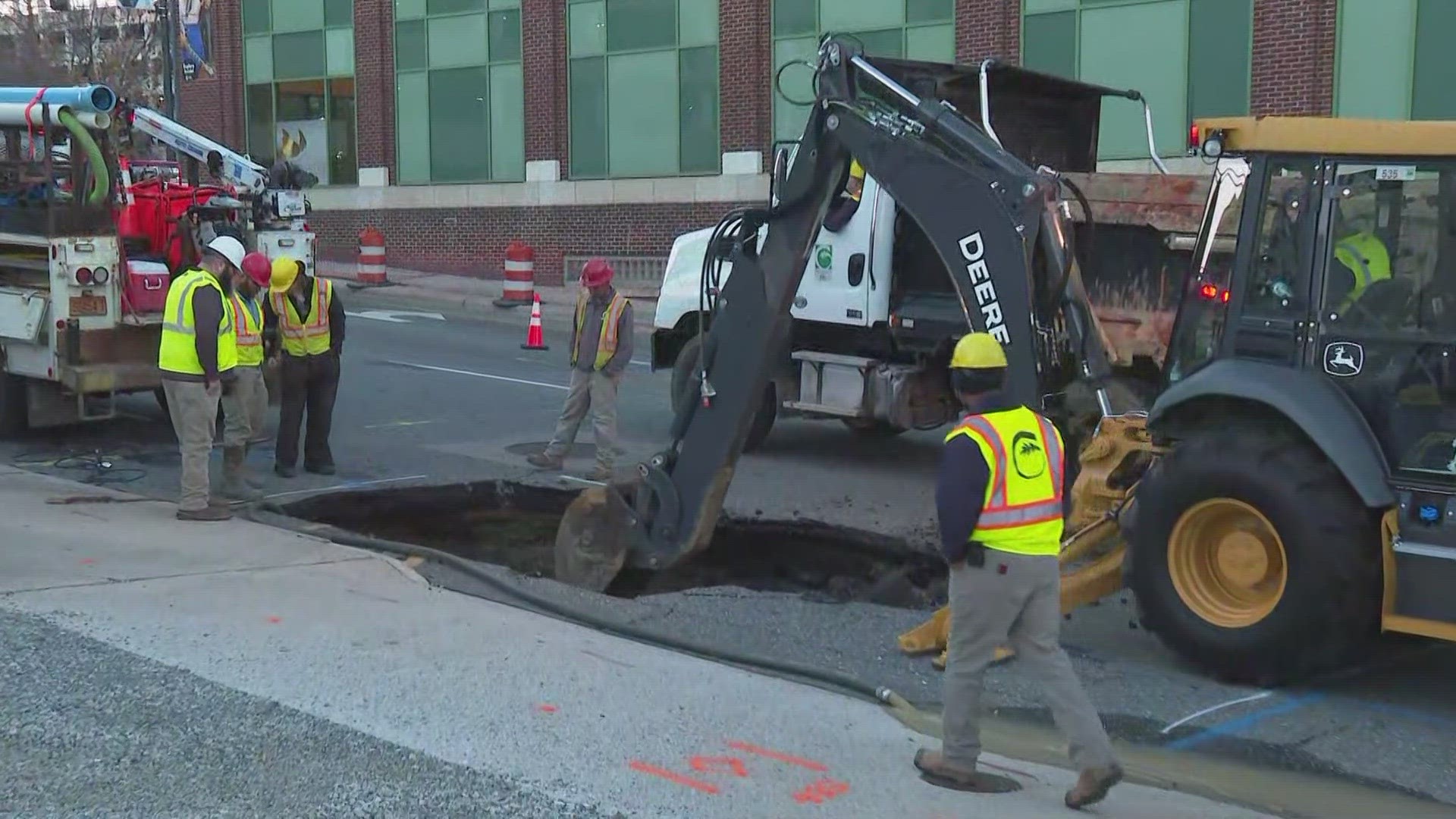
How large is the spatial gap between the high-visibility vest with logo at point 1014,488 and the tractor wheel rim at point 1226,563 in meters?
1.77

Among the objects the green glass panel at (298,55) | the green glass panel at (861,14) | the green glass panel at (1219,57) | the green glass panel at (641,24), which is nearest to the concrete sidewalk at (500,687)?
the green glass panel at (1219,57)

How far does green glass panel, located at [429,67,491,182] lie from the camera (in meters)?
31.2

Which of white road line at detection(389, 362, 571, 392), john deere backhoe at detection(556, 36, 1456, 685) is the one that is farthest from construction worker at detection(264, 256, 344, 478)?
white road line at detection(389, 362, 571, 392)

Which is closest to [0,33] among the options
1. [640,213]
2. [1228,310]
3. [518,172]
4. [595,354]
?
[518,172]

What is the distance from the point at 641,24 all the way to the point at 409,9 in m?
5.94

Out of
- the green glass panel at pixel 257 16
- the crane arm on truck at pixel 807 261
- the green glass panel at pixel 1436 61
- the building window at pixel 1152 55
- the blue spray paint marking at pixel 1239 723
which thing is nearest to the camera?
the blue spray paint marking at pixel 1239 723

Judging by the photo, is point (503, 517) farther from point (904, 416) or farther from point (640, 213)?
point (640, 213)

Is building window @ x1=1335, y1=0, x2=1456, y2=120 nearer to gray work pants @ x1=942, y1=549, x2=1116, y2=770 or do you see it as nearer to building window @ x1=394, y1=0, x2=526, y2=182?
building window @ x1=394, y1=0, x2=526, y2=182

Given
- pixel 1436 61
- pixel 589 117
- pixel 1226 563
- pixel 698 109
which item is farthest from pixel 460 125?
pixel 1226 563

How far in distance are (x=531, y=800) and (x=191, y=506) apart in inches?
223

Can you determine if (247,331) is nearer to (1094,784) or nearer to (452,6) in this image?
(1094,784)

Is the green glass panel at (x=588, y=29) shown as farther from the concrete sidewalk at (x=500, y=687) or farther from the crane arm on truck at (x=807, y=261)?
the concrete sidewalk at (x=500, y=687)

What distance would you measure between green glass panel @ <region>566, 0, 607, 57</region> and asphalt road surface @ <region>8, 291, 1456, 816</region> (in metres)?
9.56

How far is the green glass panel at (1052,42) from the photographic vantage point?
24047 millimetres
